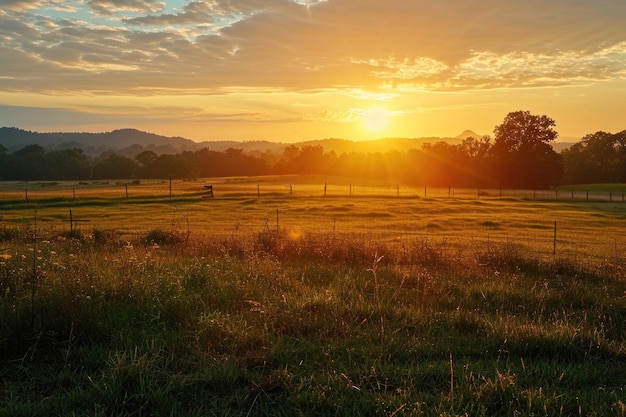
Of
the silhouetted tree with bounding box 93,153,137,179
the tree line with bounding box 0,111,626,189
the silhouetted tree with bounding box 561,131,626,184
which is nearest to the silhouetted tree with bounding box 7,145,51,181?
the tree line with bounding box 0,111,626,189

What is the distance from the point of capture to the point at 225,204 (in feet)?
170

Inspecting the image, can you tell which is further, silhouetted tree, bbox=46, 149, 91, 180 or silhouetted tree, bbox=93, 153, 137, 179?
silhouetted tree, bbox=93, 153, 137, 179

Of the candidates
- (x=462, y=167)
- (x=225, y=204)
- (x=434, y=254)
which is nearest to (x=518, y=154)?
(x=462, y=167)

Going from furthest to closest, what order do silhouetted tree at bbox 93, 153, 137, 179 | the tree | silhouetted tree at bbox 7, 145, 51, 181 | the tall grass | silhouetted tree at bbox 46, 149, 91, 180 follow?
silhouetted tree at bbox 93, 153, 137, 179, silhouetted tree at bbox 46, 149, 91, 180, silhouetted tree at bbox 7, 145, 51, 181, the tree, the tall grass

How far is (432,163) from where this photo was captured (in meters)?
108

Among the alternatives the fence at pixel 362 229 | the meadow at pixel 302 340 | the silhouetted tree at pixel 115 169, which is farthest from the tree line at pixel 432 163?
the meadow at pixel 302 340

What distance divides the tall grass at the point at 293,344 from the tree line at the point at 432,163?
3421 inches

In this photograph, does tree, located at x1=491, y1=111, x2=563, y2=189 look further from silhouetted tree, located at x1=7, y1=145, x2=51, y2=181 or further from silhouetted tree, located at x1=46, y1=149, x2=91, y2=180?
silhouetted tree, located at x1=7, y1=145, x2=51, y2=181

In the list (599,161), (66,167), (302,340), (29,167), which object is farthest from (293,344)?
(29,167)

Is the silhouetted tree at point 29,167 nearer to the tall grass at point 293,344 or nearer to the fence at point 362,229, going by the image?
the fence at point 362,229

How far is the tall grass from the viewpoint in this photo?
15.9ft

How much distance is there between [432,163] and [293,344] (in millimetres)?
105099

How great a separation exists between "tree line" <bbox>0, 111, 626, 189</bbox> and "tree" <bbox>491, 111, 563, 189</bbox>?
159 millimetres

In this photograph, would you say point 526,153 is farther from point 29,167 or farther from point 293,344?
point 29,167
